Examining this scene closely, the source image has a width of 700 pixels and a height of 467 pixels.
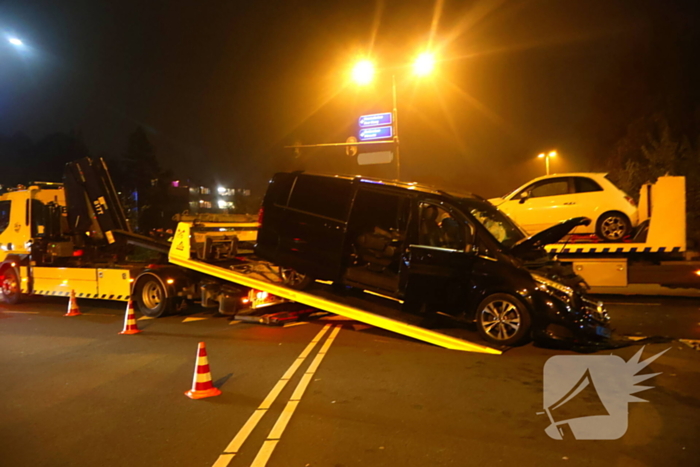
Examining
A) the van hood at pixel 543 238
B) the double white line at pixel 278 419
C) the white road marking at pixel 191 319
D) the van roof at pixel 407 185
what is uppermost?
the van roof at pixel 407 185

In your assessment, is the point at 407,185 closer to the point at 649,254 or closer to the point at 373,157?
the point at 649,254

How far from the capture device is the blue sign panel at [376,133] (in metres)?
17.9

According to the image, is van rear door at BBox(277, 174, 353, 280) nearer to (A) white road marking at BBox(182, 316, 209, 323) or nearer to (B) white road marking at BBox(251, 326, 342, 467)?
(B) white road marking at BBox(251, 326, 342, 467)

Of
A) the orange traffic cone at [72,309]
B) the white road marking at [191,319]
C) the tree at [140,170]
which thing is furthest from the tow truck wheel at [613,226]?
the tree at [140,170]

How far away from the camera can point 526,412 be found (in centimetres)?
496

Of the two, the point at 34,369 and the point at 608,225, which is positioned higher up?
the point at 608,225

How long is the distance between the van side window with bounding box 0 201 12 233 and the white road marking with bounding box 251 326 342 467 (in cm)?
961

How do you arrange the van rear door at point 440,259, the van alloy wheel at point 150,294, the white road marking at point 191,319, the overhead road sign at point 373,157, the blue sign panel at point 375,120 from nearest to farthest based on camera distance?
the van rear door at point 440,259
the white road marking at point 191,319
the van alloy wheel at point 150,294
the overhead road sign at point 373,157
the blue sign panel at point 375,120

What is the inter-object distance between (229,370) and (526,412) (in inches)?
141

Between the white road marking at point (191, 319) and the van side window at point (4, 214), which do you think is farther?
the van side window at point (4, 214)

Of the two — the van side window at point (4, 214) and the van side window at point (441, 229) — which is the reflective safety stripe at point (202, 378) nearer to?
the van side window at point (441, 229)

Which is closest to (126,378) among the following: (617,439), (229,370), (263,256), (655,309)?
(229,370)

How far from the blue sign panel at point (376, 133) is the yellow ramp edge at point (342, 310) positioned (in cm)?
996

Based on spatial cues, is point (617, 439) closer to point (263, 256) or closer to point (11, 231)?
point (263, 256)
